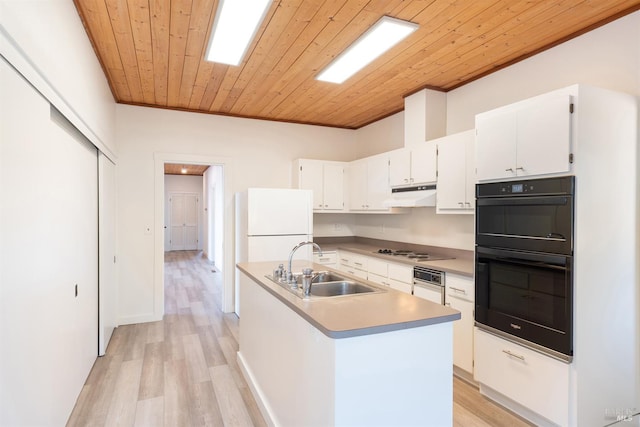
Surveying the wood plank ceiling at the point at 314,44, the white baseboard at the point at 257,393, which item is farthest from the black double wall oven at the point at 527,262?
the white baseboard at the point at 257,393

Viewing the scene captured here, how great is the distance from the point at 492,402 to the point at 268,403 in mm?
1645

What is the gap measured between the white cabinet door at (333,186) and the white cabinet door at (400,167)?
1.09 metres

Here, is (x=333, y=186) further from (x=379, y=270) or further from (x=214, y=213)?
(x=214, y=213)

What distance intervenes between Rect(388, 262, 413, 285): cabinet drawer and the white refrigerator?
121 centimetres

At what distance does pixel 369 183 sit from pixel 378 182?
0.21 metres

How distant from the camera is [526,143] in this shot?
2314 millimetres

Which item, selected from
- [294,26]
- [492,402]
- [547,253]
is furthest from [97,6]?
[492,402]

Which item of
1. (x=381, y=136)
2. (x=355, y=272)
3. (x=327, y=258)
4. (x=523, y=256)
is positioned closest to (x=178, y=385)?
(x=355, y=272)

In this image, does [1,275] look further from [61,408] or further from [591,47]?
[591,47]

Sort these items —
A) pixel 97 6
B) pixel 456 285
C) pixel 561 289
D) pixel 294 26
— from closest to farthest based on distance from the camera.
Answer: pixel 561 289
pixel 97 6
pixel 294 26
pixel 456 285

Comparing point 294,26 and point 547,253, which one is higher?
point 294,26

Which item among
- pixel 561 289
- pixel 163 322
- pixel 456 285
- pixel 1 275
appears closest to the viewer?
pixel 1 275

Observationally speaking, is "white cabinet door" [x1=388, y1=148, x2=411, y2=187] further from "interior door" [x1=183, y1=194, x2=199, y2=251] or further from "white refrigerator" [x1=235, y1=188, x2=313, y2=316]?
"interior door" [x1=183, y1=194, x2=199, y2=251]

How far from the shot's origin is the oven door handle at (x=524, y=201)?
2114mm
